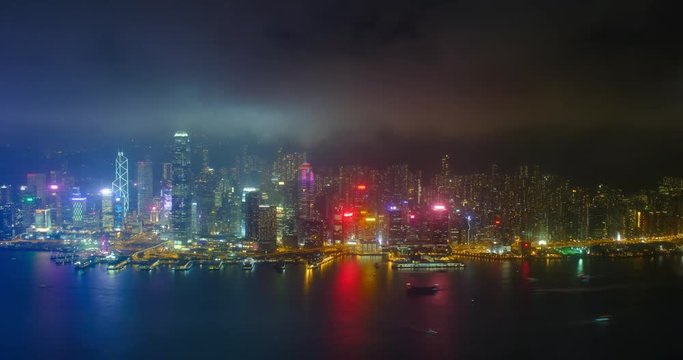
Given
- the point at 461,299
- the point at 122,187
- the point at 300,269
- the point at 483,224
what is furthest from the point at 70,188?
the point at 461,299

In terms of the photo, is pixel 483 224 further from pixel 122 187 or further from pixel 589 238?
pixel 122 187

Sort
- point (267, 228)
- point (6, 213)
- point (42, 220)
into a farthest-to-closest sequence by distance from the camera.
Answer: point (42, 220), point (6, 213), point (267, 228)

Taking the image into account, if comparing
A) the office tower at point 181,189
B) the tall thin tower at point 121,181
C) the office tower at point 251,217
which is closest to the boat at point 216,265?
the office tower at point 251,217

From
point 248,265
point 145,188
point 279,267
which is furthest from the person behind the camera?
point 145,188

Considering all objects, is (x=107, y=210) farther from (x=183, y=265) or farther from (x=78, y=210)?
(x=183, y=265)

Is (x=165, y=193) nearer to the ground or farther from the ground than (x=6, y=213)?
farther from the ground

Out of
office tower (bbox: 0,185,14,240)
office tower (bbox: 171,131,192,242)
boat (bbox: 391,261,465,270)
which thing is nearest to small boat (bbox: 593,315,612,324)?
boat (bbox: 391,261,465,270)

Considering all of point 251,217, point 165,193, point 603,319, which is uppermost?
point 165,193

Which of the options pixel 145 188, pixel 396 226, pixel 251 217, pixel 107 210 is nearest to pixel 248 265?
pixel 251 217
